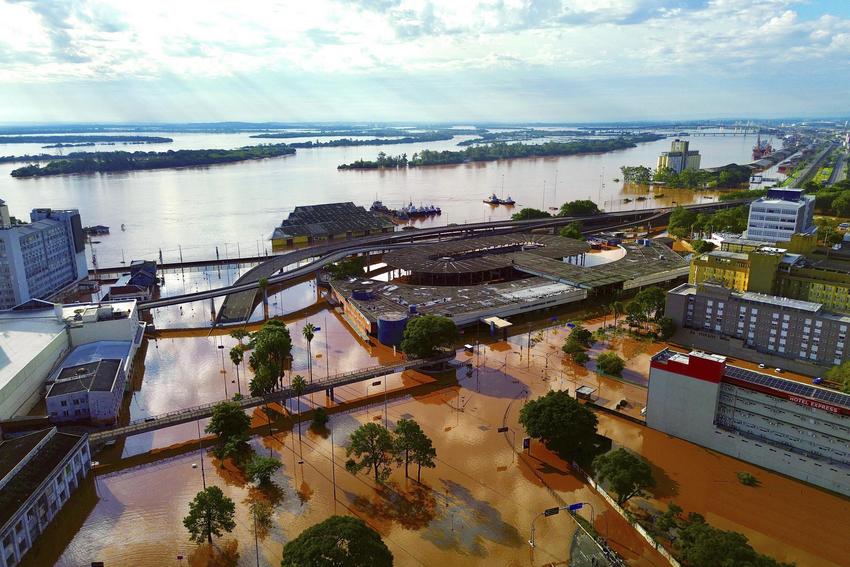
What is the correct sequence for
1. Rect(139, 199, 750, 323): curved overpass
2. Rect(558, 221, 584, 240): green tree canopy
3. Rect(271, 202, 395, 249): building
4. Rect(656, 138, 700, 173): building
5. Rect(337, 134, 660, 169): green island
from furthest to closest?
Rect(337, 134, 660, 169): green island
Rect(656, 138, 700, 173): building
Rect(271, 202, 395, 249): building
Rect(558, 221, 584, 240): green tree canopy
Rect(139, 199, 750, 323): curved overpass

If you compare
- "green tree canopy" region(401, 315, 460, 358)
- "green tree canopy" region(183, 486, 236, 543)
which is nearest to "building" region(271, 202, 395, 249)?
"green tree canopy" region(401, 315, 460, 358)

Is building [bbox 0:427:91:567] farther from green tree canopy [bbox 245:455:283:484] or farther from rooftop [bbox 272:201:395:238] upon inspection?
rooftop [bbox 272:201:395:238]

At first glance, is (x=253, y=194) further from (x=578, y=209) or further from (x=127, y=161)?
(x=578, y=209)

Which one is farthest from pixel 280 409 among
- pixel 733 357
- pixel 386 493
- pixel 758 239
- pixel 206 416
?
pixel 758 239

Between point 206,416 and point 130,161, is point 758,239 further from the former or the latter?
point 130,161

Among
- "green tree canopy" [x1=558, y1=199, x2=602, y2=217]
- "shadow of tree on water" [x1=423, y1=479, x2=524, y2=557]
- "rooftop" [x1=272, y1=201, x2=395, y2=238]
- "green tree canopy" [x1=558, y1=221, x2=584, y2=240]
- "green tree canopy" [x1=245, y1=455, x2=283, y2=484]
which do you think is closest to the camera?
"shadow of tree on water" [x1=423, y1=479, x2=524, y2=557]

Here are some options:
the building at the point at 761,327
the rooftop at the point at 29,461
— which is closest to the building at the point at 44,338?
the rooftop at the point at 29,461

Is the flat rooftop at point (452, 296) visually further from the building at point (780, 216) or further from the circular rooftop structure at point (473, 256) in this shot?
the building at point (780, 216)
